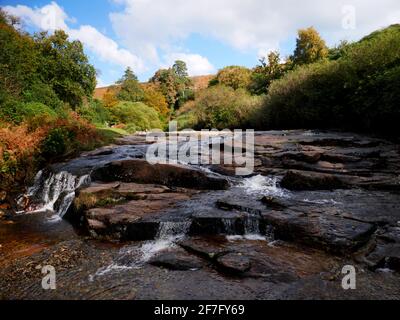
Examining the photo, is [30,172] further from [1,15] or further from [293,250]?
[1,15]

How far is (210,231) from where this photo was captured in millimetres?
6004

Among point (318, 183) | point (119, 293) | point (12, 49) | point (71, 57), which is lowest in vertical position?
point (119, 293)

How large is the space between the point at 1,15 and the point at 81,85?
29.4 ft

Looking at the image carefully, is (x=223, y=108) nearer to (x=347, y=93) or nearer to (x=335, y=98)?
(x=335, y=98)

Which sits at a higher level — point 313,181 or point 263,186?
point 313,181

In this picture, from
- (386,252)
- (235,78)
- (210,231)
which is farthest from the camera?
(235,78)

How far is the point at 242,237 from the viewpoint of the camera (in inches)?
230

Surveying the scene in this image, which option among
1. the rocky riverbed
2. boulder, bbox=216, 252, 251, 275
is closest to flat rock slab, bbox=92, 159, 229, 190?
the rocky riverbed

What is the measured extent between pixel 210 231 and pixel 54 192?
18.7 ft

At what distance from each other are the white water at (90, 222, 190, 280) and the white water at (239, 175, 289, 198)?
2.70 m

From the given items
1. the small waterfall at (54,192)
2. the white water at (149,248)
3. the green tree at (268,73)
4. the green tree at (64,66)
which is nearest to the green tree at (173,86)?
the green tree at (268,73)

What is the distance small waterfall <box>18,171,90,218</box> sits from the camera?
8562 mm

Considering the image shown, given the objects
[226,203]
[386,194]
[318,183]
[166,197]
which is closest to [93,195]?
[166,197]

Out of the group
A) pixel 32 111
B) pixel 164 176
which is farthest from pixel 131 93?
pixel 164 176
